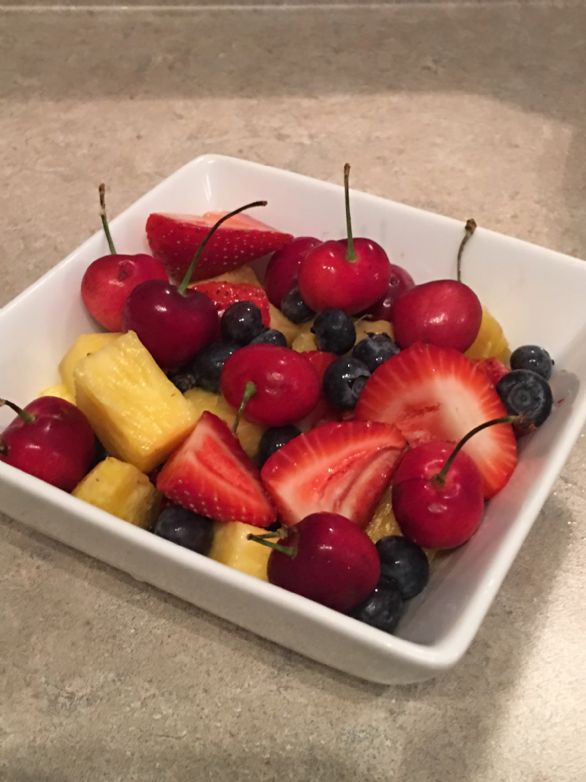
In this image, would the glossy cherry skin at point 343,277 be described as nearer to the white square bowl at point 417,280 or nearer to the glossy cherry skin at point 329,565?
the white square bowl at point 417,280

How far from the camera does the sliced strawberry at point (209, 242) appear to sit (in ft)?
2.94

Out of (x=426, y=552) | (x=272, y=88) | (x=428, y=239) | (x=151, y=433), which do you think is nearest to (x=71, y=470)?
(x=151, y=433)

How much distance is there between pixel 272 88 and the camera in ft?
4.98

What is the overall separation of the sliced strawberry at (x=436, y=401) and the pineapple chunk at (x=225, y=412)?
0.35 ft

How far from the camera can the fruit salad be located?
66 centimetres

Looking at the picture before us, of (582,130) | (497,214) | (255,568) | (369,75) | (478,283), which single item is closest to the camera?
(255,568)

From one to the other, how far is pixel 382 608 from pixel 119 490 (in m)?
0.24

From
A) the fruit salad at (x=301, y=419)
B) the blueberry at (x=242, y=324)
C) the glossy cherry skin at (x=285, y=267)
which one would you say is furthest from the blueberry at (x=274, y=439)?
the glossy cherry skin at (x=285, y=267)

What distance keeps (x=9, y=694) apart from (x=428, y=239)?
65cm

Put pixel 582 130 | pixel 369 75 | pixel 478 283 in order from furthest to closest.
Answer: pixel 369 75 < pixel 582 130 < pixel 478 283

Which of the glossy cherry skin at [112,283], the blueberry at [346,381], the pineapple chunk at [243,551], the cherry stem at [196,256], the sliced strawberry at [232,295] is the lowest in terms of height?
the pineapple chunk at [243,551]

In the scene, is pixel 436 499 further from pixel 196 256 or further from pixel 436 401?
pixel 196 256

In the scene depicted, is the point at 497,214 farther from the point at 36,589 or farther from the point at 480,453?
the point at 36,589

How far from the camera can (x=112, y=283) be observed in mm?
851
